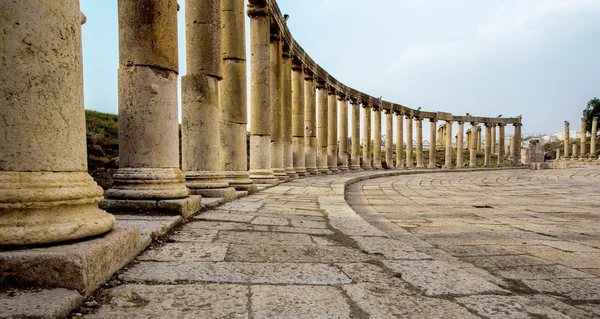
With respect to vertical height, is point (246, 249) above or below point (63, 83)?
below

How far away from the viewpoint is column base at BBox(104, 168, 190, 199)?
5152mm

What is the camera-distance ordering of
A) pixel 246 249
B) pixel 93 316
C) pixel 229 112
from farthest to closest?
pixel 229 112
pixel 246 249
pixel 93 316

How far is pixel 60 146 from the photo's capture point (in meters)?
2.88

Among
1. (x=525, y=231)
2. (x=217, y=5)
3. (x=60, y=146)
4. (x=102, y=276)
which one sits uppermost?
(x=217, y=5)

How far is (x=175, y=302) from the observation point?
2510 millimetres

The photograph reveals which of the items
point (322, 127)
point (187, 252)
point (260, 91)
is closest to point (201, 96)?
point (187, 252)

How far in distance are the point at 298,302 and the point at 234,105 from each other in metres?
7.82

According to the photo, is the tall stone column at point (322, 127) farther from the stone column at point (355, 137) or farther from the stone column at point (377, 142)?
the stone column at point (377, 142)

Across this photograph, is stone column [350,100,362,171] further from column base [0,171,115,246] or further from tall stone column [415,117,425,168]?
column base [0,171,115,246]

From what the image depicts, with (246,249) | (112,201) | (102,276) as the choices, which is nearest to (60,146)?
(102,276)

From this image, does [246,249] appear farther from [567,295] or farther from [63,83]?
[567,295]

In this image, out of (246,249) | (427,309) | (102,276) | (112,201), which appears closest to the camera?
(427,309)

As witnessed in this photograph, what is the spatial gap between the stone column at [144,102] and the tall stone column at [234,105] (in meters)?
4.47

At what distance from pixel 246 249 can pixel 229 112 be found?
6.38m
